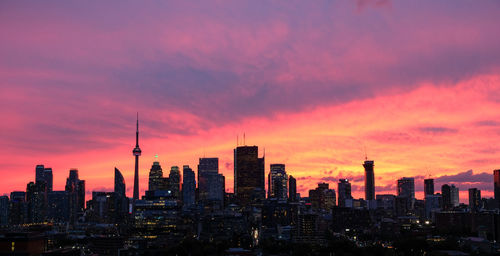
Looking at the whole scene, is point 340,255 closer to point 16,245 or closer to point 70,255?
point 70,255

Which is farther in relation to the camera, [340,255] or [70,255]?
[340,255]

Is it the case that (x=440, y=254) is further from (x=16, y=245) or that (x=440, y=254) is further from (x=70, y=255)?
(x=16, y=245)

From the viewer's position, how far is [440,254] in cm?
19975

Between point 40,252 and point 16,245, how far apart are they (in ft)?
37.1

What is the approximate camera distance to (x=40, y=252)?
19350 cm

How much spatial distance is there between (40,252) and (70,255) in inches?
642

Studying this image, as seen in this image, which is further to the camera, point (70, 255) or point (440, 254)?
point (440, 254)

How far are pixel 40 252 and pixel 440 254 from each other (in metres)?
136

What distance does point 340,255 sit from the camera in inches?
7869

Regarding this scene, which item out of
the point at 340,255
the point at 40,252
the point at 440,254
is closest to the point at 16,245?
the point at 40,252

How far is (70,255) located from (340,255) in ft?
294

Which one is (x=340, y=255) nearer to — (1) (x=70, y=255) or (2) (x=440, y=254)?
(2) (x=440, y=254)

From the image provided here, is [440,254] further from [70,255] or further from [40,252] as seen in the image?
[40,252]

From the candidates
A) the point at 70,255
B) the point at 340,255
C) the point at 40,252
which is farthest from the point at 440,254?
the point at 40,252
